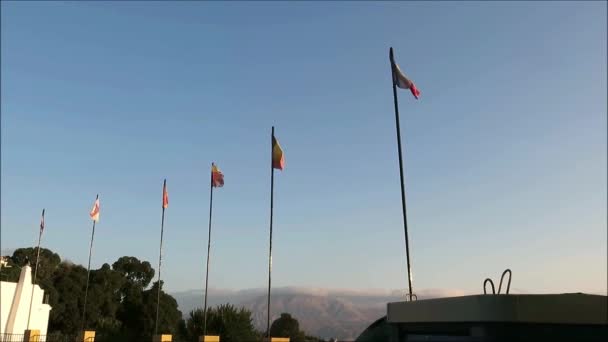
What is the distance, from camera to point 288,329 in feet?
401

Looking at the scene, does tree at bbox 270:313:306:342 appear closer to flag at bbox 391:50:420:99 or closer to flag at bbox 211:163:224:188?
flag at bbox 211:163:224:188

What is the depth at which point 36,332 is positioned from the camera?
3491 centimetres

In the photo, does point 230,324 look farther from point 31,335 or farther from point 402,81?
point 402,81

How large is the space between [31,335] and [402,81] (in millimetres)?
30351

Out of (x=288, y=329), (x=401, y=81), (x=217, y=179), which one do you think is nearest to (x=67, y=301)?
(x=217, y=179)

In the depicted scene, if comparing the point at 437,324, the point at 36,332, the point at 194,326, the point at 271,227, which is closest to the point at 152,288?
the point at 194,326

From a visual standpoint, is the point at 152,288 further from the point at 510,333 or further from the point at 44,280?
the point at 510,333

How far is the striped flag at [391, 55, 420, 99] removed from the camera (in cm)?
2098

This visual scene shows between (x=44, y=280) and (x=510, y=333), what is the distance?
69.6 m

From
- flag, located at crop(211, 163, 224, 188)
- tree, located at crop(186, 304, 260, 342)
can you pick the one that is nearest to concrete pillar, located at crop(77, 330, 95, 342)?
tree, located at crop(186, 304, 260, 342)

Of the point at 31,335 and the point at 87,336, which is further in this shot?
the point at 87,336

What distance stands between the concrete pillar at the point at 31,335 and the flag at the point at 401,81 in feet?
97.2

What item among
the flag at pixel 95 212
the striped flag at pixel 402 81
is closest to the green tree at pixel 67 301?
the flag at pixel 95 212

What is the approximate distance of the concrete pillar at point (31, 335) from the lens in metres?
34.4
